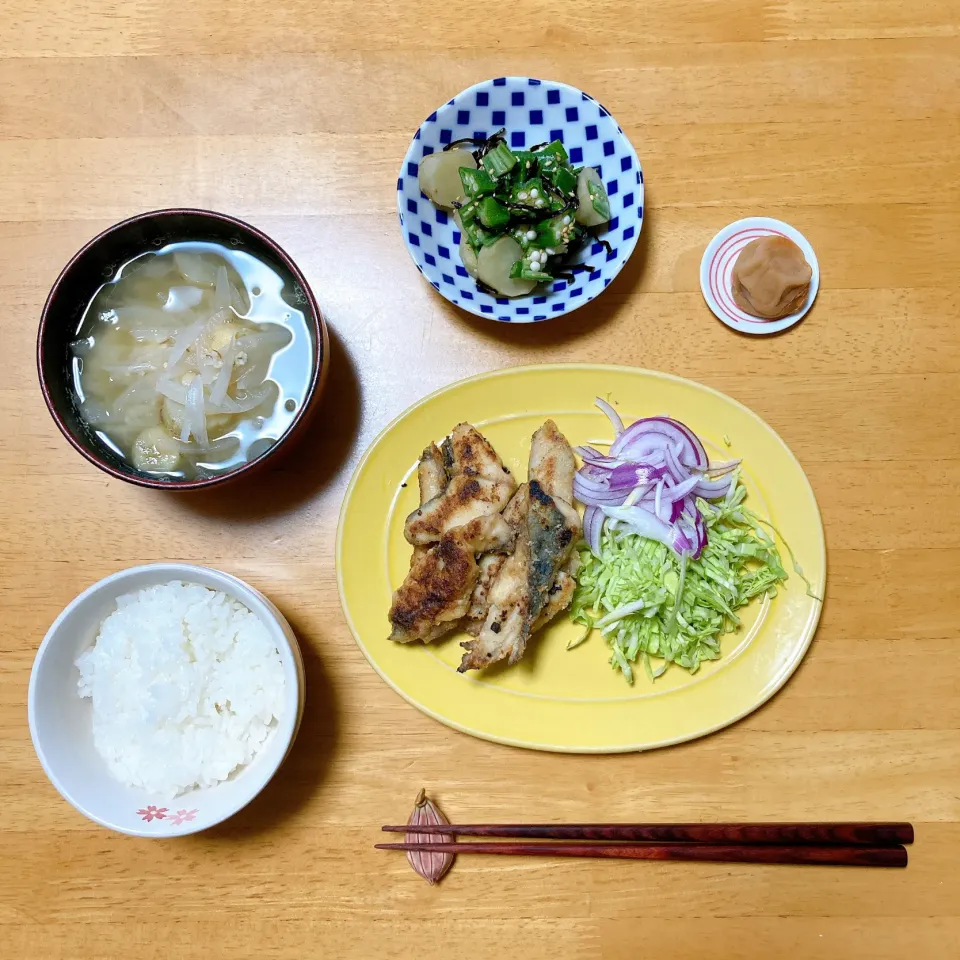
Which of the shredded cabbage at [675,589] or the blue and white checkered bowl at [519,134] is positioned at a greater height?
the blue and white checkered bowl at [519,134]

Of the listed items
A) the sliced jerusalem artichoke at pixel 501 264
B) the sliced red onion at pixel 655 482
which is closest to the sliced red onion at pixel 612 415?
the sliced red onion at pixel 655 482

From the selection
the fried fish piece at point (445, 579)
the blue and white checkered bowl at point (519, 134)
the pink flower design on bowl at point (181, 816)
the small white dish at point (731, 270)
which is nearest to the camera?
the pink flower design on bowl at point (181, 816)

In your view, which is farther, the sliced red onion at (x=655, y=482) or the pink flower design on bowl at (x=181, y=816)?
the sliced red onion at (x=655, y=482)

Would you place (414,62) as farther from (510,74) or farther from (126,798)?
(126,798)

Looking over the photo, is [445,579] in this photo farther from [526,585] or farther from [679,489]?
[679,489]

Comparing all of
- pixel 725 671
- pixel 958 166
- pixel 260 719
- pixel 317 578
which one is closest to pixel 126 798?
pixel 260 719

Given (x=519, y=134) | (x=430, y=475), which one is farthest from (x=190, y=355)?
(x=519, y=134)

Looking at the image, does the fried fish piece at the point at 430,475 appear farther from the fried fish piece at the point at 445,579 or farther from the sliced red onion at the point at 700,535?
the sliced red onion at the point at 700,535

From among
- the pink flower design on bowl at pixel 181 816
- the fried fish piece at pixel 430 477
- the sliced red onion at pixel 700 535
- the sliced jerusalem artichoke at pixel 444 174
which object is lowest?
the pink flower design on bowl at pixel 181 816
